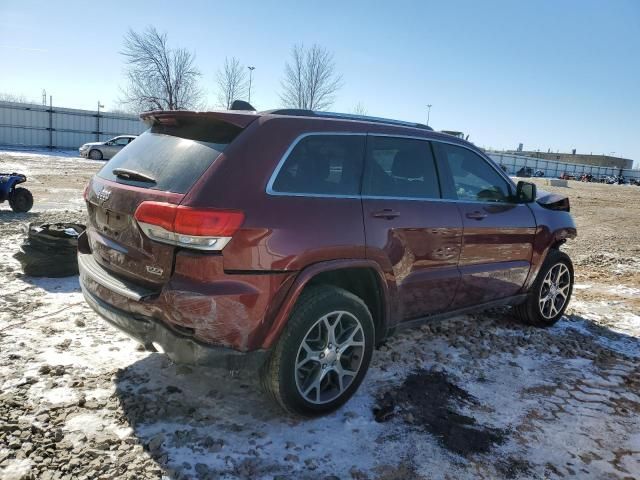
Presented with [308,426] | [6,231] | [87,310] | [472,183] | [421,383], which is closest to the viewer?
[308,426]

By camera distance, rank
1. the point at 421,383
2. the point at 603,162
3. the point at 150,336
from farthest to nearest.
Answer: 1. the point at 603,162
2. the point at 421,383
3. the point at 150,336

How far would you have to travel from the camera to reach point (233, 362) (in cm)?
273

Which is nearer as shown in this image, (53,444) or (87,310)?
(53,444)

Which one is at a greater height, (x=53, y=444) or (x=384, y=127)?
(x=384, y=127)

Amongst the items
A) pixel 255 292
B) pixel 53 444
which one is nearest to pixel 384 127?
pixel 255 292

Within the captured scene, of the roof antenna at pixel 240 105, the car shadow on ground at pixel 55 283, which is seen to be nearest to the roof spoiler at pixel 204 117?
the roof antenna at pixel 240 105

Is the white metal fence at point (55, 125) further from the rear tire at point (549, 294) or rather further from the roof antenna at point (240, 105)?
the rear tire at point (549, 294)

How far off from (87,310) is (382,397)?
286cm

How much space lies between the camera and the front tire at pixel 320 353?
9.53 ft

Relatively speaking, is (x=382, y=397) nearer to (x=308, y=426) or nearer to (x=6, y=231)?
(x=308, y=426)

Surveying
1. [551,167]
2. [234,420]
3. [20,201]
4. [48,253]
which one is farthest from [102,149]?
[551,167]

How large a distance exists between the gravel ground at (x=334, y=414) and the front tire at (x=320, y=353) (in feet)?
0.58

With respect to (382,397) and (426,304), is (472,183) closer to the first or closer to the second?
(426,304)

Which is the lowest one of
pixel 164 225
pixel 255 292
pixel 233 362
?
pixel 233 362
